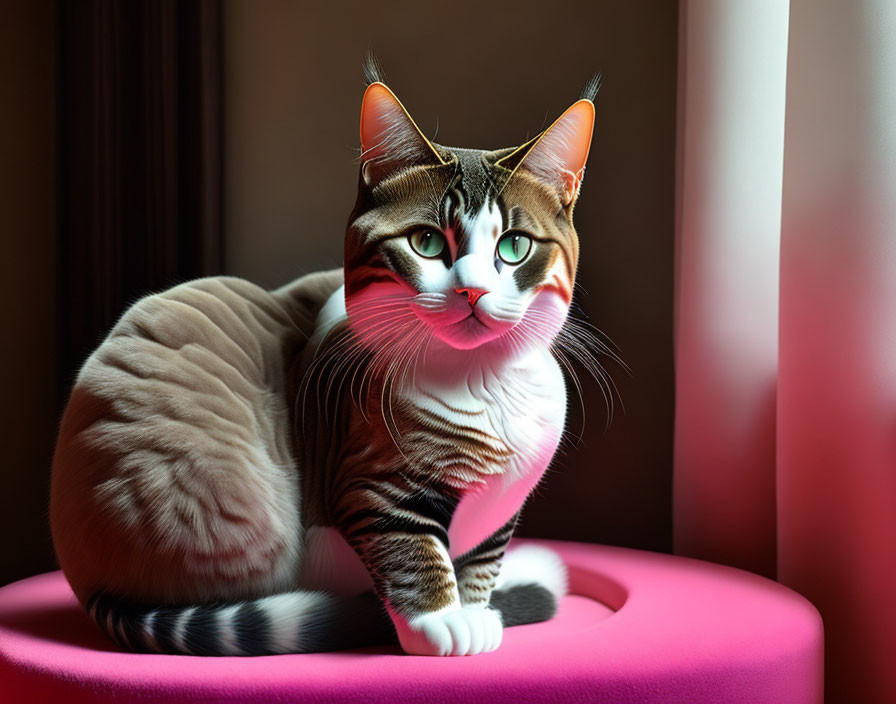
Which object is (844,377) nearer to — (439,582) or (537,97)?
(439,582)

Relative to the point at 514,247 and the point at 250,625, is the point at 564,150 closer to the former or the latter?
the point at 514,247

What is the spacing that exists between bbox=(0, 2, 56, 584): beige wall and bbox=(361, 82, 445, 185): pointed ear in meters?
0.99

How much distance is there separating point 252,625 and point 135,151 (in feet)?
3.38

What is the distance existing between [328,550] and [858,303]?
0.71 m

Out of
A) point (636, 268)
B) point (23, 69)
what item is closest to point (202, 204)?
point (23, 69)

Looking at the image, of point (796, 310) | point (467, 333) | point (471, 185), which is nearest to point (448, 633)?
point (467, 333)

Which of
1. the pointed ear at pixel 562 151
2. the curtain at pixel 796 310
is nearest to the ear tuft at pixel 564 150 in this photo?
the pointed ear at pixel 562 151

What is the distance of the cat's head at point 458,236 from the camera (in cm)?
87

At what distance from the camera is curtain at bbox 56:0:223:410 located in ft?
5.12

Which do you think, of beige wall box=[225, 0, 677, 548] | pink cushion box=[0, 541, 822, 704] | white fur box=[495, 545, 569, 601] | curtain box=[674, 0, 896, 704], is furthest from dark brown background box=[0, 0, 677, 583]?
pink cushion box=[0, 541, 822, 704]

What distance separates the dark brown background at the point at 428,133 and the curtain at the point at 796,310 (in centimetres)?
12

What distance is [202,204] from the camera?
1.57m

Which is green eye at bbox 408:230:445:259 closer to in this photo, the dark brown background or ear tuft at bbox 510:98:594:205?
ear tuft at bbox 510:98:594:205

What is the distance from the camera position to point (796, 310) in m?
1.16
